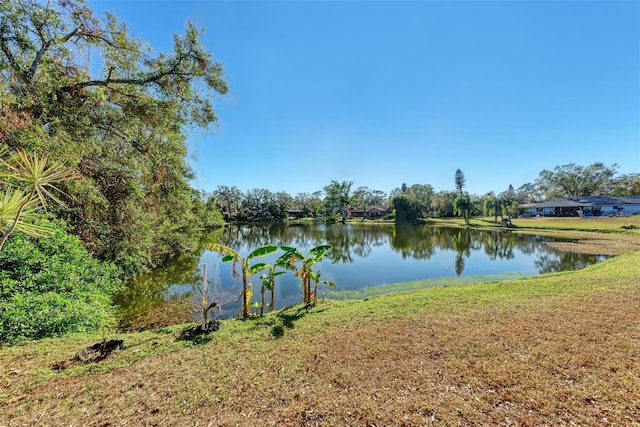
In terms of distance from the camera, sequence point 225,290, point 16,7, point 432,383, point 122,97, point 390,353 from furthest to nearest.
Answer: point 225,290 → point 122,97 → point 16,7 → point 390,353 → point 432,383

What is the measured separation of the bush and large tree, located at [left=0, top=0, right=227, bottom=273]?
4.40ft

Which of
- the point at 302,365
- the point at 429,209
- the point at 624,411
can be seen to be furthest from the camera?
the point at 429,209

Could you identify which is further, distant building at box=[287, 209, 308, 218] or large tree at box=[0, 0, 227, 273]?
distant building at box=[287, 209, 308, 218]

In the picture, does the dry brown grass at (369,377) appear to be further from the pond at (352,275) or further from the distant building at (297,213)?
the distant building at (297,213)

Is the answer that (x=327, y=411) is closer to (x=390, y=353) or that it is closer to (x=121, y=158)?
(x=390, y=353)

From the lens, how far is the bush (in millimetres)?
4910

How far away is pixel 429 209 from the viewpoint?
56500 millimetres

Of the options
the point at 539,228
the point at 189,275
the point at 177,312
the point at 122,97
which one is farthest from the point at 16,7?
the point at 539,228

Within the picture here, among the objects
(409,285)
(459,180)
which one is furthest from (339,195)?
(409,285)

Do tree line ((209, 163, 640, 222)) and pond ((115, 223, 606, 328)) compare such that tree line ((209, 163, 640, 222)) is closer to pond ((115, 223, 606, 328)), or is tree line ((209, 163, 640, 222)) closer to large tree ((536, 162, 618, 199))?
large tree ((536, 162, 618, 199))

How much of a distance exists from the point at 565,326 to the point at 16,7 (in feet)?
47.1

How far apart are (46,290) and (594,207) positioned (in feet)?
218

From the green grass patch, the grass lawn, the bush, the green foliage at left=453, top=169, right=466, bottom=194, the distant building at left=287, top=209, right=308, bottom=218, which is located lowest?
the green grass patch

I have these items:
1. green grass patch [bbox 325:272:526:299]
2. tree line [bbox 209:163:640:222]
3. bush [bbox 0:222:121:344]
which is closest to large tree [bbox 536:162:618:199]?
tree line [bbox 209:163:640:222]
